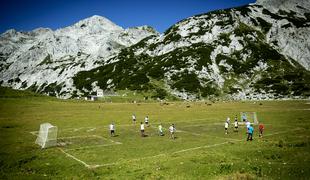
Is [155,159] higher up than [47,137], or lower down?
lower down

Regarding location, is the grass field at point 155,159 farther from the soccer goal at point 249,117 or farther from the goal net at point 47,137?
the soccer goal at point 249,117

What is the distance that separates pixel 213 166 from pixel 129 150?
1439 centimetres

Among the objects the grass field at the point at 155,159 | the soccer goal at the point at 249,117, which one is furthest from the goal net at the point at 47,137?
the soccer goal at the point at 249,117

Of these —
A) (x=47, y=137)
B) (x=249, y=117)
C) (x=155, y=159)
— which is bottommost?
(x=155, y=159)

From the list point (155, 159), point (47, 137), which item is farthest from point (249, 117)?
point (47, 137)

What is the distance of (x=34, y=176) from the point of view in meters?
27.0

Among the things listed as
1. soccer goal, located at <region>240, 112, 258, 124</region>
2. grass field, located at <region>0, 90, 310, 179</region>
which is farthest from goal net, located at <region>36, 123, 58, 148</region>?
soccer goal, located at <region>240, 112, 258, 124</region>

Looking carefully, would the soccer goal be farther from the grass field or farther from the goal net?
the goal net

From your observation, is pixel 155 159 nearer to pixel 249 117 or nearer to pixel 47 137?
pixel 47 137

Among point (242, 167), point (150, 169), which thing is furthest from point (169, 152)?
point (242, 167)

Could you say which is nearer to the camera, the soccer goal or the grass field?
the grass field

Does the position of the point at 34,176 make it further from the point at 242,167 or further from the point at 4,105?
the point at 4,105

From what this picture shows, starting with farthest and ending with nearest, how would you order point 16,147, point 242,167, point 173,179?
point 16,147, point 242,167, point 173,179

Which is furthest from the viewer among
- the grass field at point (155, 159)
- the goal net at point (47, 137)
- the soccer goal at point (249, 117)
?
the soccer goal at point (249, 117)
